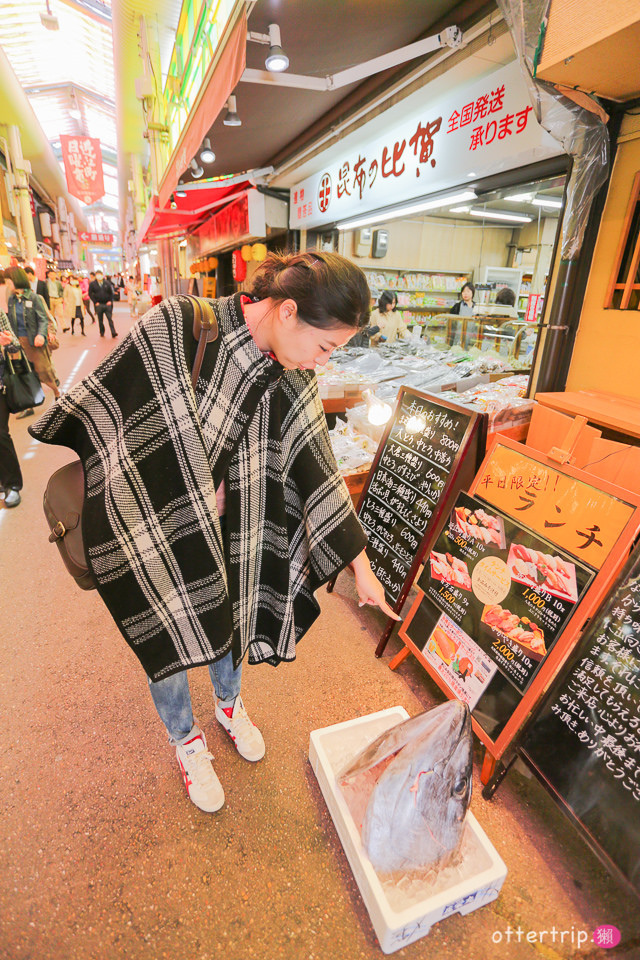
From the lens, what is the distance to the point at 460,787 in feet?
4.21

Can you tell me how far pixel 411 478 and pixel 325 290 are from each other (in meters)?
1.33

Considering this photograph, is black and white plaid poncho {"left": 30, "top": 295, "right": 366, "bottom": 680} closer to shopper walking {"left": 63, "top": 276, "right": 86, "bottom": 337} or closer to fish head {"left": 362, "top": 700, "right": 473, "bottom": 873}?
fish head {"left": 362, "top": 700, "right": 473, "bottom": 873}

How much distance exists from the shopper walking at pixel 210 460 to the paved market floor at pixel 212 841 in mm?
424

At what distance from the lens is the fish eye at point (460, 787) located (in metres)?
1.28

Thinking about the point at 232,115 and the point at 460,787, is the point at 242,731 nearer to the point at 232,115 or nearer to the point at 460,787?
the point at 460,787

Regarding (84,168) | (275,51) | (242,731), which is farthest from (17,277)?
(84,168)

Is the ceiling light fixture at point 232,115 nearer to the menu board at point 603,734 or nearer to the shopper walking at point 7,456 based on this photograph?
the shopper walking at point 7,456

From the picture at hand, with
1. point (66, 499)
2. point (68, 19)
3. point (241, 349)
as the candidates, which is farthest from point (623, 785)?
point (68, 19)

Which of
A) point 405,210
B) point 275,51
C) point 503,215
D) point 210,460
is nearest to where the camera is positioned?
point 210,460

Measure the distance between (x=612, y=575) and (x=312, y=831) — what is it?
1.34 m

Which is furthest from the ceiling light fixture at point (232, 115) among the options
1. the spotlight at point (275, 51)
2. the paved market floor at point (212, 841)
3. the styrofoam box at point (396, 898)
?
the styrofoam box at point (396, 898)

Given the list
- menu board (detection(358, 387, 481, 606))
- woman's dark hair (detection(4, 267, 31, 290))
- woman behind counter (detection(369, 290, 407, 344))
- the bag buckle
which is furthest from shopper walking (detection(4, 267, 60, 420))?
the bag buckle

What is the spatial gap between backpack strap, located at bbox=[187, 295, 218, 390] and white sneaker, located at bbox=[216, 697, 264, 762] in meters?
1.36

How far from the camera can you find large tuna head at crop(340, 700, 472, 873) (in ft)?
4.16
